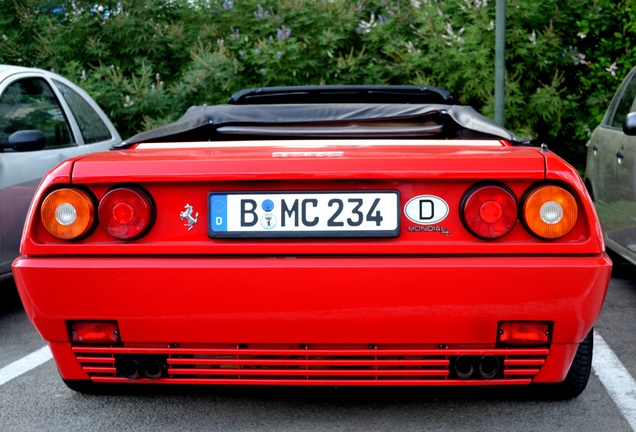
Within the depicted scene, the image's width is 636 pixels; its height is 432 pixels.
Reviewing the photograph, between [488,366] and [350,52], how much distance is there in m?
7.16

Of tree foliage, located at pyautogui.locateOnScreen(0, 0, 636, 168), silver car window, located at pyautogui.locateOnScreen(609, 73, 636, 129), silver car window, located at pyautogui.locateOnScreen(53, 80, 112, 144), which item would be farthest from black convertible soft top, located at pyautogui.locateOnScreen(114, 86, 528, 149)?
tree foliage, located at pyautogui.locateOnScreen(0, 0, 636, 168)

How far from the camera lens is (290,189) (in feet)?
10.1

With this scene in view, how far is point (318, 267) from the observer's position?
299cm

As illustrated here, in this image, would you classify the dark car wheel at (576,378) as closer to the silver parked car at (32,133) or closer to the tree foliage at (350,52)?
the silver parked car at (32,133)

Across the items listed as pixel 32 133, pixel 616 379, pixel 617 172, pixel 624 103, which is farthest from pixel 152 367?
pixel 624 103

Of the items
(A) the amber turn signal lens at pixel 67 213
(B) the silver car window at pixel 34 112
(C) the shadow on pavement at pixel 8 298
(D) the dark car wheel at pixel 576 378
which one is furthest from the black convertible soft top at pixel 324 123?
(C) the shadow on pavement at pixel 8 298

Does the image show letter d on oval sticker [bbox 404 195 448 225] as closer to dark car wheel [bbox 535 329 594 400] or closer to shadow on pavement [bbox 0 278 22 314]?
dark car wheel [bbox 535 329 594 400]

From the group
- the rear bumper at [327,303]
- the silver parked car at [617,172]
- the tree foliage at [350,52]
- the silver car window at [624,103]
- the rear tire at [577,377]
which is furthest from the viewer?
the tree foliage at [350,52]

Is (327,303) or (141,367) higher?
A: (327,303)

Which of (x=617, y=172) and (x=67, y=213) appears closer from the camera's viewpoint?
(x=67, y=213)

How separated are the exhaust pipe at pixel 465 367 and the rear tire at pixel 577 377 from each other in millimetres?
596

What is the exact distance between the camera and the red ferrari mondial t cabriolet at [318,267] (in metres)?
2.99

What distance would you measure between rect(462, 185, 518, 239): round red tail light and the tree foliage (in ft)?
20.8

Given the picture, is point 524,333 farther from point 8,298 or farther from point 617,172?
point 8,298
